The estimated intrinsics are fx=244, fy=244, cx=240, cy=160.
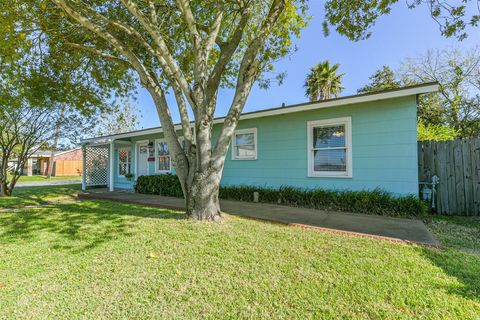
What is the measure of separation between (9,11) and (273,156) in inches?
293

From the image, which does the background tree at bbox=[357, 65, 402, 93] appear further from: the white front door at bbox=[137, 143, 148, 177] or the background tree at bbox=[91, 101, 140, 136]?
the background tree at bbox=[91, 101, 140, 136]

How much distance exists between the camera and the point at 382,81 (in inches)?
678

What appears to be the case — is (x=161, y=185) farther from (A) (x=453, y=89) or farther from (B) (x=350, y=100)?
(A) (x=453, y=89)

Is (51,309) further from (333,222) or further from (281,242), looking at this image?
(333,222)

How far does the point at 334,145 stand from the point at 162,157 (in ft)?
26.0

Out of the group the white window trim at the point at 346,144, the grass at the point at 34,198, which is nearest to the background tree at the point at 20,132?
the grass at the point at 34,198

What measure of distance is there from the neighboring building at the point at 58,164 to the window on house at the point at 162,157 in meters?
22.0

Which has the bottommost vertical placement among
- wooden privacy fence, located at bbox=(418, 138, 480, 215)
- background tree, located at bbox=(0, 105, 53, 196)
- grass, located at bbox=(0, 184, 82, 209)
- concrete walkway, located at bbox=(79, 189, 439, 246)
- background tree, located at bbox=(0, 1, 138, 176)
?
concrete walkway, located at bbox=(79, 189, 439, 246)

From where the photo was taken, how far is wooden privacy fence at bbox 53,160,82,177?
95.9 feet

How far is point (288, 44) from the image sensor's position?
6945mm

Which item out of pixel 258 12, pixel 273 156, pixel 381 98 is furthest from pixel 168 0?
pixel 381 98

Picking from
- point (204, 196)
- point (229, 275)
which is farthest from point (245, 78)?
point (229, 275)

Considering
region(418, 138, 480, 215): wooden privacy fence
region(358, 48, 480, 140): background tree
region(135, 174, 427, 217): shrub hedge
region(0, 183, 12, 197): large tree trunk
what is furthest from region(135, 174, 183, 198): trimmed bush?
region(358, 48, 480, 140): background tree

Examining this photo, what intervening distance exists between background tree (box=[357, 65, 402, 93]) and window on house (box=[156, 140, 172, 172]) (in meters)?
14.5
